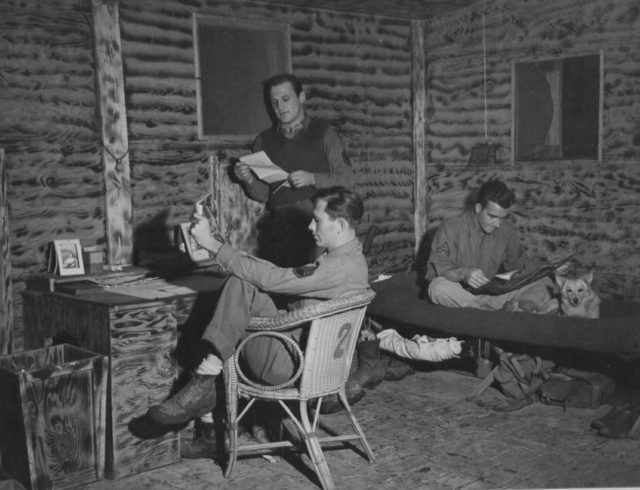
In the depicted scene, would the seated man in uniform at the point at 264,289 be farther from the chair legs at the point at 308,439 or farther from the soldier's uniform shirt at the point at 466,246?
the soldier's uniform shirt at the point at 466,246

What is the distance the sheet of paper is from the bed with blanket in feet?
5.15

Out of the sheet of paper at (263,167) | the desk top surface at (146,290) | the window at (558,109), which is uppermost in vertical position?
the window at (558,109)

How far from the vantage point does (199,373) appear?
466cm

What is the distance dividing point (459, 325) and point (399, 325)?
1041 millimetres

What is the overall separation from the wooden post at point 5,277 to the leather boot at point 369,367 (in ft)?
8.48

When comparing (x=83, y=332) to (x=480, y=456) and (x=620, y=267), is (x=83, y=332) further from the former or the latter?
(x=620, y=267)

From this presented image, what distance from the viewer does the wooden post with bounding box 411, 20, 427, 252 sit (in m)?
8.61

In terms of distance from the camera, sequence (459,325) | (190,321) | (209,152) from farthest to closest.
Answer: (209,152) < (459,325) < (190,321)

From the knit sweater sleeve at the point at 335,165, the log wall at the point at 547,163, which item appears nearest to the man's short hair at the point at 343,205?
the knit sweater sleeve at the point at 335,165

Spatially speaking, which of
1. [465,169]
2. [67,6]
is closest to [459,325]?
[465,169]

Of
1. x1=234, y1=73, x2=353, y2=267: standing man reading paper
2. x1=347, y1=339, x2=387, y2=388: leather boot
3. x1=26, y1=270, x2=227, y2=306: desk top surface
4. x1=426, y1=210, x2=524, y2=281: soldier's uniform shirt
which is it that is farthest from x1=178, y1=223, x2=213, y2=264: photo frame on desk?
x1=426, y1=210, x2=524, y2=281: soldier's uniform shirt

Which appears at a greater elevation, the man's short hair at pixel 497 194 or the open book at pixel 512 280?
the man's short hair at pixel 497 194

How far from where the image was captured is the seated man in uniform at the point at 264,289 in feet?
14.8

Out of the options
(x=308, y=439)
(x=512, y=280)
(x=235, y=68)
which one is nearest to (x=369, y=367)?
(x=512, y=280)
